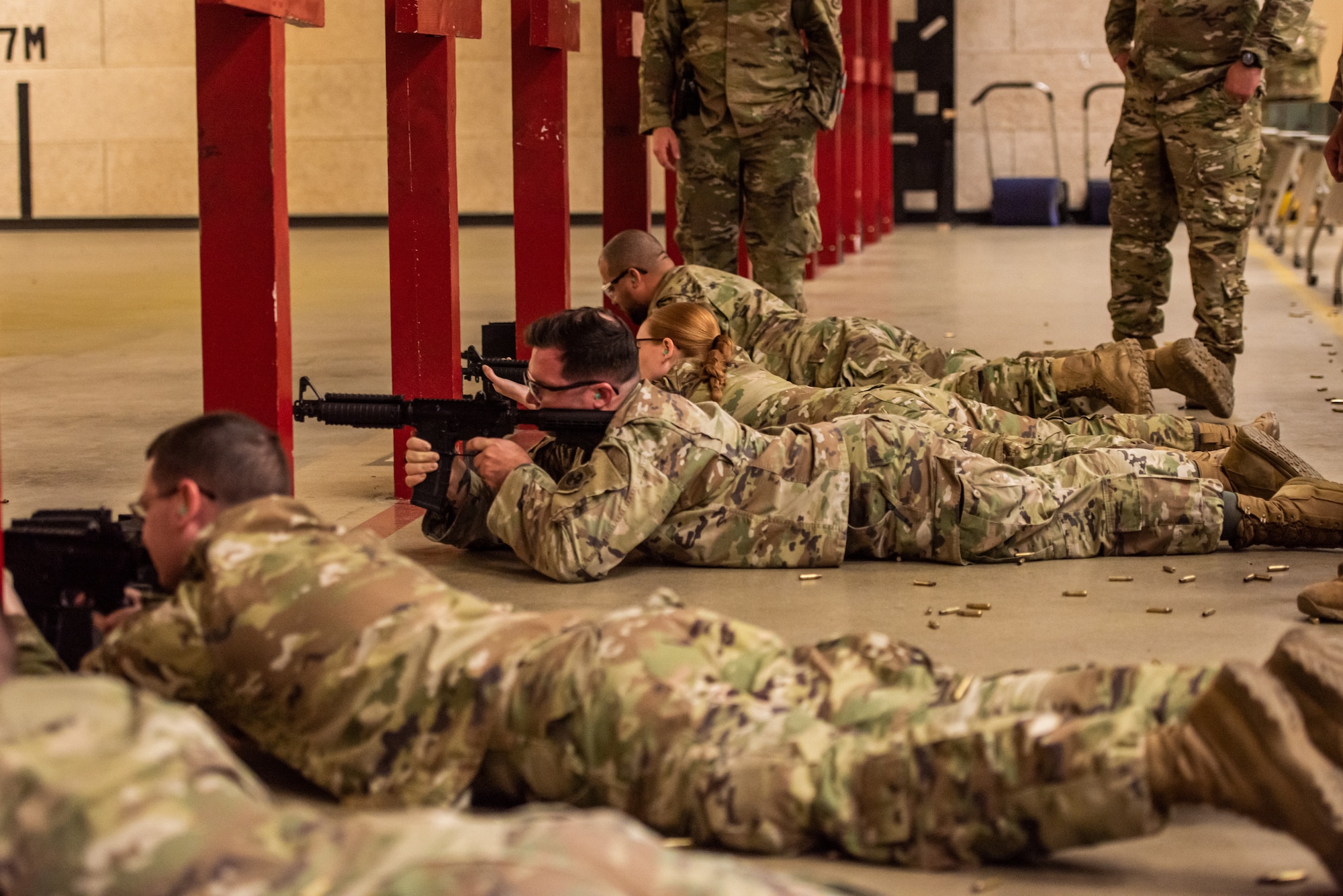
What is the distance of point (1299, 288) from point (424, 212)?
825 cm

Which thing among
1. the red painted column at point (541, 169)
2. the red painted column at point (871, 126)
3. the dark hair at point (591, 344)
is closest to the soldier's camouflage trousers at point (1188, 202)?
the red painted column at point (541, 169)

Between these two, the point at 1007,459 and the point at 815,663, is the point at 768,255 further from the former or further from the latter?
A: the point at 815,663

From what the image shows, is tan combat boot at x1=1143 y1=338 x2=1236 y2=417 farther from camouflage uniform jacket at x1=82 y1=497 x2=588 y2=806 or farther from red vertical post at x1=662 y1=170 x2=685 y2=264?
red vertical post at x1=662 y1=170 x2=685 y2=264

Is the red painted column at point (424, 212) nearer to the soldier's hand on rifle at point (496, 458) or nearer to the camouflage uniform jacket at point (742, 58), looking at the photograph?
the soldier's hand on rifle at point (496, 458)

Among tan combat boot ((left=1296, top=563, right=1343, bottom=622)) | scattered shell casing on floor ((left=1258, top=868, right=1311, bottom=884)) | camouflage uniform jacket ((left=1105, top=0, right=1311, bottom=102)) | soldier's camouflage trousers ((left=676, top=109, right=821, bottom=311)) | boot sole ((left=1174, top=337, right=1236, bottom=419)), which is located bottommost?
scattered shell casing on floor ((left=1258, top=868, right=1311, bottom=884))

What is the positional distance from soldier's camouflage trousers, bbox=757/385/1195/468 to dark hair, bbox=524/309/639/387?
87 cm

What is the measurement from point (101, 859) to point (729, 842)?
96 cm

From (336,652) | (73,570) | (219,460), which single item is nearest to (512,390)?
(73,570)

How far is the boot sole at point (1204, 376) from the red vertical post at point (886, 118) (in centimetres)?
1173

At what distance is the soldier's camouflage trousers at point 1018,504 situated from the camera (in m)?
3.95

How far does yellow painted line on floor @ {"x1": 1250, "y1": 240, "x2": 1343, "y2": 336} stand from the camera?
9.53m

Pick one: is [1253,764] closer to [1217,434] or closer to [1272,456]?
[1272,456]

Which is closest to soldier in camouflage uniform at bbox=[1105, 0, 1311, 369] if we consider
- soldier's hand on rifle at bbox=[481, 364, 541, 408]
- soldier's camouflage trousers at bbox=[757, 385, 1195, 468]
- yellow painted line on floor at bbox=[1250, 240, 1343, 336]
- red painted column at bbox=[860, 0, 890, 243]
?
soldier's camouflage trousers at bbox=[757, 385, 1195, 468]

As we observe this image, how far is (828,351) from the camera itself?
555 centimetres
